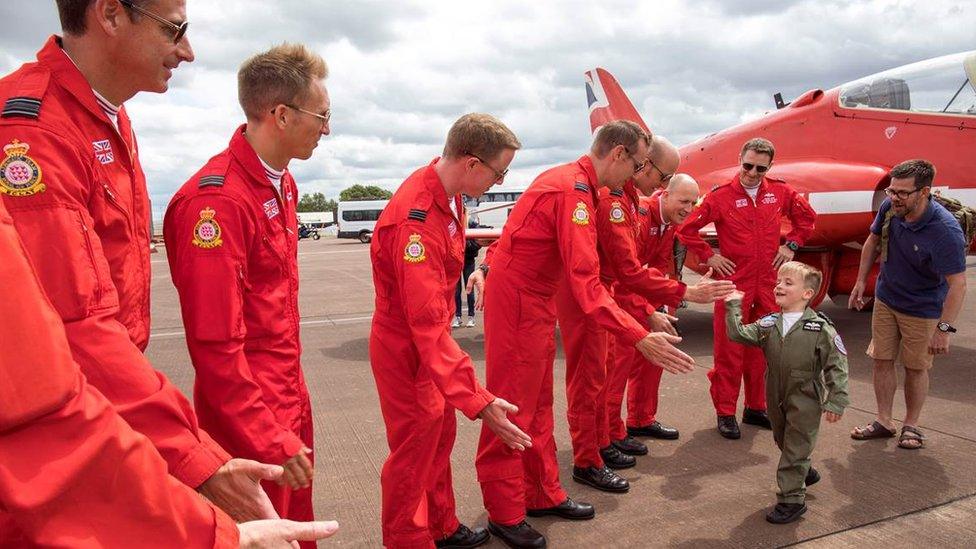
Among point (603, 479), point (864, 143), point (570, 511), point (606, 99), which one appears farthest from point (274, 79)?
point (606, 99)

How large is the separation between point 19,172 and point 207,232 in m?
0.61

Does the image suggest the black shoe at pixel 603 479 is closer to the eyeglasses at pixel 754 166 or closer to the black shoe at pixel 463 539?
the black shoe at pixel 463 539

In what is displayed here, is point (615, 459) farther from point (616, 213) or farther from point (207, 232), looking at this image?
point (207, 232)

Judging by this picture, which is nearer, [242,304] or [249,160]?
[242,304]

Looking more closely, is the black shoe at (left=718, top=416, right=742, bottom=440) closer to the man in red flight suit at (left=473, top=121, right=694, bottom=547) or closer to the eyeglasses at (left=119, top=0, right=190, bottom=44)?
the man in red flight suit at (left=473, top=121, right=694, bottom=547)

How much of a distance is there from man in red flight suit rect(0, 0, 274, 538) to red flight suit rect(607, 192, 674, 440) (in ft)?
10.4

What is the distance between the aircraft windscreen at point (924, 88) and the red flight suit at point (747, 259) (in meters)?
3.67

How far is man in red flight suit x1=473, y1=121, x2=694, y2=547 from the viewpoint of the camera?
10.1 ft

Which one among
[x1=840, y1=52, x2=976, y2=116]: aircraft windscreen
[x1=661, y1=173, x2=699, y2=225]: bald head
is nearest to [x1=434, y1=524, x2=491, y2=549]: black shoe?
[x1=661, y1=173, x2=699, y2=225]: bald head

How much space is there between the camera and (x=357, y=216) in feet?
155

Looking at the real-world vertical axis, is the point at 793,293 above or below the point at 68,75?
below

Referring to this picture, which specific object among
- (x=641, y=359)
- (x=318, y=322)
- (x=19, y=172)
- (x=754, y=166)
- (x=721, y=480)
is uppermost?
(x=754, y=166)

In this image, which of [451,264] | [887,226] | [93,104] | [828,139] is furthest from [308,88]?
[828,139]

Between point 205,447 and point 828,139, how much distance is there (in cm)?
841
